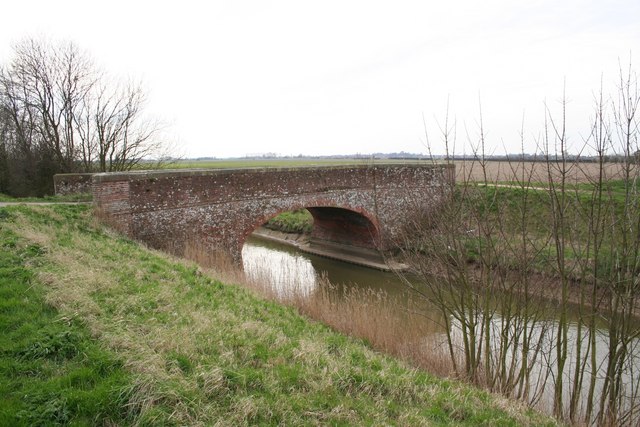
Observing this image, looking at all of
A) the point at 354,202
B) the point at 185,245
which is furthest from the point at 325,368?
the point at 354,202

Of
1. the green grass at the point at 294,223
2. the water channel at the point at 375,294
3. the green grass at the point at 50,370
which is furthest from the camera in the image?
the green grass at the point at 294,223

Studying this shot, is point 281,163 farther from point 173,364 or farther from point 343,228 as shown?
point 173,364

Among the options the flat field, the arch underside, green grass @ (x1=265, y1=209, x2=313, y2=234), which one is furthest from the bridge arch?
the flat field

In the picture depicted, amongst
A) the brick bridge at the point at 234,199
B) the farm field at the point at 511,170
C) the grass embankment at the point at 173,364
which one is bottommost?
the grass embankment at the point at 173,364

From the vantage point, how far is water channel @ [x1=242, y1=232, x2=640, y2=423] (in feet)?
25.6

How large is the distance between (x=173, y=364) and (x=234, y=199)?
32.1 feet

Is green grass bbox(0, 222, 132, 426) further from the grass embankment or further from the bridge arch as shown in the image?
the bridge arch

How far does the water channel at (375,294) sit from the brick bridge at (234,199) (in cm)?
166

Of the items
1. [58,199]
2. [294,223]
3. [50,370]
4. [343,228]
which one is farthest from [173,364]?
[294,223]

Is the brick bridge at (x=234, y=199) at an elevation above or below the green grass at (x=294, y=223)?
above

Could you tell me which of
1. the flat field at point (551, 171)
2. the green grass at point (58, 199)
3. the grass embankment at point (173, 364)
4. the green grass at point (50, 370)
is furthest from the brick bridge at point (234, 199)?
the green grass at point (50, 370)

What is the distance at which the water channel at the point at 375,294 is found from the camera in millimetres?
7818

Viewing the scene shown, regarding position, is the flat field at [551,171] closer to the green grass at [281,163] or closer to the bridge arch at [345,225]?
the bridge arch at [345,225]

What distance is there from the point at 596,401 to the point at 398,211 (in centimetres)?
1213
